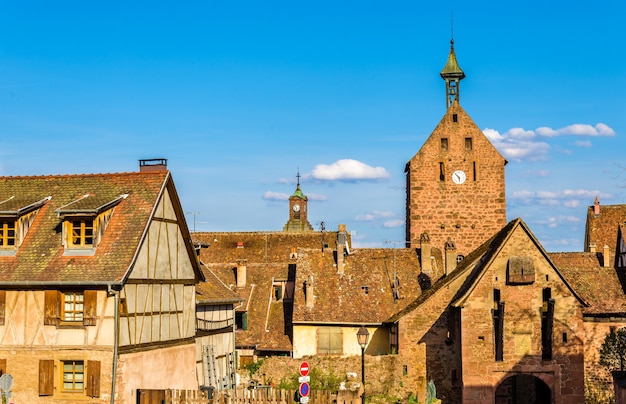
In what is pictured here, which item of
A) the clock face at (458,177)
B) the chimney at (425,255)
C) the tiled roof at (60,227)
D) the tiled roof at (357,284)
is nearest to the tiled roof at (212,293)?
the tiled roof at (60,227)

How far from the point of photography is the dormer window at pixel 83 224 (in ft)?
97.5

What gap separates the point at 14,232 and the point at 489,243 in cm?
2273

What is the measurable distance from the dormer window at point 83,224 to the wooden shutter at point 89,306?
61.9 inches

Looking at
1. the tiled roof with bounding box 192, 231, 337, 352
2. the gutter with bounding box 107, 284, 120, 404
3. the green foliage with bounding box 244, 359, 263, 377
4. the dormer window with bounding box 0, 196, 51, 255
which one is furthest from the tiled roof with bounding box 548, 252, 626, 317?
the dormer window with bounding box 0, 196, 51, 255

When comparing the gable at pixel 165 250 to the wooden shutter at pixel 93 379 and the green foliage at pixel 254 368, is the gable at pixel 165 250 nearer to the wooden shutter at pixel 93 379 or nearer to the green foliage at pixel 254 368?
the wooden shutter at pixel 93 379

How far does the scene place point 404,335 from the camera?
43.1 m

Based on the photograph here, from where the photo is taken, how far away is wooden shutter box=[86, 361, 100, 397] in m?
28.3

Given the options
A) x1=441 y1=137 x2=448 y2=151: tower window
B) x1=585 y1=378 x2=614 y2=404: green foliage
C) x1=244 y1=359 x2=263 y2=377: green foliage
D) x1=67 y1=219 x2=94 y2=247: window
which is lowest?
x1=585 y1=378 x2=614 y2=404: green foliage

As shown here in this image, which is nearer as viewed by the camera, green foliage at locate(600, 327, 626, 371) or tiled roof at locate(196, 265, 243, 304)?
green foliage at locate(600, 327, 626, 371)

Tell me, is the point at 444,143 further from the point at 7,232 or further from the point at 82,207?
the point at 7,232

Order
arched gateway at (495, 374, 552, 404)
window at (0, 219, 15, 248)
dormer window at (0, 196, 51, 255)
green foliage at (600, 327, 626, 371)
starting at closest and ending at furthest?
dormer window at (0, 196, 51, 255) → window at (0, 219, 15, 248) → green foliage at (600, 327, 626, 371) → arched gateway at (495, 374, 552, 404)

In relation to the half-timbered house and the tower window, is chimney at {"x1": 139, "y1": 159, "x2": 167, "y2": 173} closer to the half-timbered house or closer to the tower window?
the half-timbered house

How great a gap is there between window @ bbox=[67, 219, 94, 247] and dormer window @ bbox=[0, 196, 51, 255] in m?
1.98

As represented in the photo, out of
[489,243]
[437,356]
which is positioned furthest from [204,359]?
[489,243]
